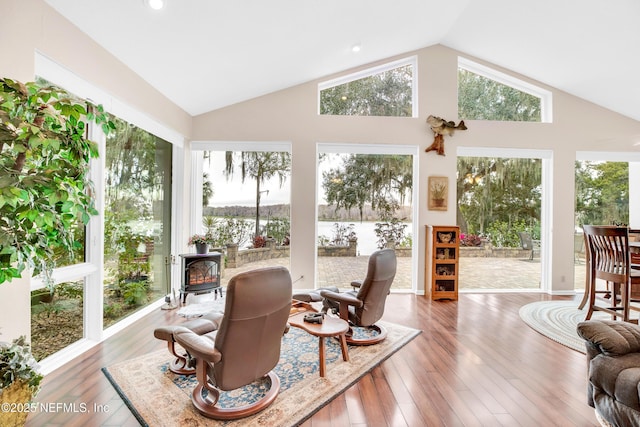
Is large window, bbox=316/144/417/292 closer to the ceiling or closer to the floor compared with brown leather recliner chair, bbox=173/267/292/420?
closer to the ceiling

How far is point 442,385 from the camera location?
91.8 inches

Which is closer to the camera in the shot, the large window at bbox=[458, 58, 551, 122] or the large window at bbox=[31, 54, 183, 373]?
the large window at bbox=[31, 54, 183, 373]


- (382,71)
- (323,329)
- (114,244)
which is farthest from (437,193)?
(114,244)

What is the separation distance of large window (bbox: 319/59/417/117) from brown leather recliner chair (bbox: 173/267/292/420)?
3.76 meters

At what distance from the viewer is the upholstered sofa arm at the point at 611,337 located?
1.77m

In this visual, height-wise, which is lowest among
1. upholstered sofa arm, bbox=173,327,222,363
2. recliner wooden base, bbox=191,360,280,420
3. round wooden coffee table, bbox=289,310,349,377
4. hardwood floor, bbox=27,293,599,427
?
hardwood floor, bbox=27,293,599,427

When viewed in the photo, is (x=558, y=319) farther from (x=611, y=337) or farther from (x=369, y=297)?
(x=369, y=297)

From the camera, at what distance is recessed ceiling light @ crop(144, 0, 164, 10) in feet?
7.79

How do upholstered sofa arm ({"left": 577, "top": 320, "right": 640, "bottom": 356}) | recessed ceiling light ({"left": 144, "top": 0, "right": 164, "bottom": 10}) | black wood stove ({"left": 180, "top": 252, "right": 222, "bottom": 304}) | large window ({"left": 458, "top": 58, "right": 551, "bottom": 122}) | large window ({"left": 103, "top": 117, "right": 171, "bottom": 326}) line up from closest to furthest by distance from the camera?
1. upholstered sofa arm ({"left": 577, "top": 320, "right": 640, "bottom": 356})
2. recessed ceiling light ({"left": 144, "top": 0, "right": 164, "bottom": 10})
3. large window ({"left": 103, "top": 117, "right": 171, "bottom": 326})
4. black wood stove ({"left": 180, "top": 252, "right": 222, "bottom": 304})
5. large window ({"left": 458, "top": 58, "right": 551, "bottom": 122})

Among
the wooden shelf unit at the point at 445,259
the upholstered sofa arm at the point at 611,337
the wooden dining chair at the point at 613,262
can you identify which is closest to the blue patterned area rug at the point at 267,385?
the upholstered sofa arm at the point at 611,337

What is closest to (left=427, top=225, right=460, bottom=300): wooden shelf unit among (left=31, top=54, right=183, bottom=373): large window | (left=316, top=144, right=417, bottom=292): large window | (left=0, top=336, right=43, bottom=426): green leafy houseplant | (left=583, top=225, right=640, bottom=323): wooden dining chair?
(left=316, top=144, right=417, bottom=292): large window

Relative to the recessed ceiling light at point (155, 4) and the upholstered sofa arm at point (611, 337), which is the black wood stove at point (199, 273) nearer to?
the recessed ceiling light at point (155, 4)

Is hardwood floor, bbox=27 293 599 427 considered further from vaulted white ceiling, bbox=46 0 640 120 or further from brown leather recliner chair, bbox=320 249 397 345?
vaulted white ceiling, bbox=46 0 640 120

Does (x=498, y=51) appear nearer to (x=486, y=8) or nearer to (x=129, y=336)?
(x=486, y=8)
